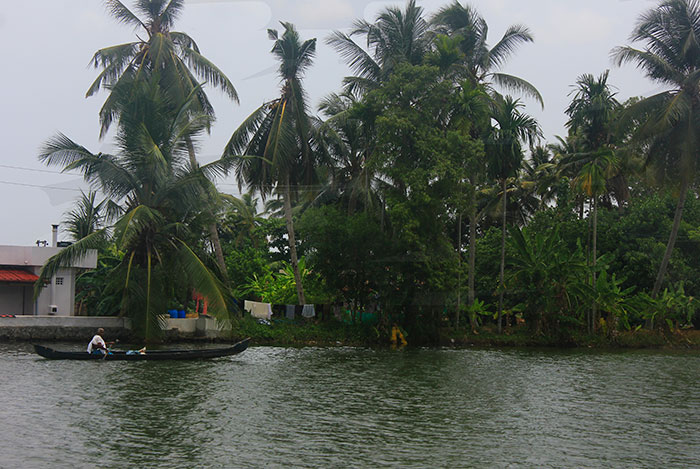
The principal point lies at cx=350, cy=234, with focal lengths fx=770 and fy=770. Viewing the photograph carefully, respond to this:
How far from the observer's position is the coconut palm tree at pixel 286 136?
33.3 meters

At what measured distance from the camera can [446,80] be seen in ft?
99.8

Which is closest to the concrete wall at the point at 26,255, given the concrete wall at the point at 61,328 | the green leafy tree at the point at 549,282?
the concrete wall at the point at 61,328

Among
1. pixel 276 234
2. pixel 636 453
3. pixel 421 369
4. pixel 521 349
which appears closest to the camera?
pixel 636 453

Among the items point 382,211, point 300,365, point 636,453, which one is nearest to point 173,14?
point 382,211

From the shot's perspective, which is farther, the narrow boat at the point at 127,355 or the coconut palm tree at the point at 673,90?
the coconut palm tree at the point at 673,90

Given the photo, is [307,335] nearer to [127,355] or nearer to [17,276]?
[127,355]

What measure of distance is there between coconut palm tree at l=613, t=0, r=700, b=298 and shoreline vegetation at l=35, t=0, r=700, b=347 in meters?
0.09

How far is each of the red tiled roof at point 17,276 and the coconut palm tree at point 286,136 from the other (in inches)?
374

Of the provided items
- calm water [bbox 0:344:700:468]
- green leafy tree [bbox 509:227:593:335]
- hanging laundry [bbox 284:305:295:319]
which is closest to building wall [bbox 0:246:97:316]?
hanging laundry [bbox 284:305:295:319]

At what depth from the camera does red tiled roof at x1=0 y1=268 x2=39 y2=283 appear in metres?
30.1

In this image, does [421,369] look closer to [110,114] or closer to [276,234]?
[110,114]

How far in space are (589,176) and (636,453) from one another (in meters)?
20.6

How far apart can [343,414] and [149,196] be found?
16.1 metres

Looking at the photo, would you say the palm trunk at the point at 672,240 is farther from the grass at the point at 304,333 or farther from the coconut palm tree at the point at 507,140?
the grass at the point at 304,333
